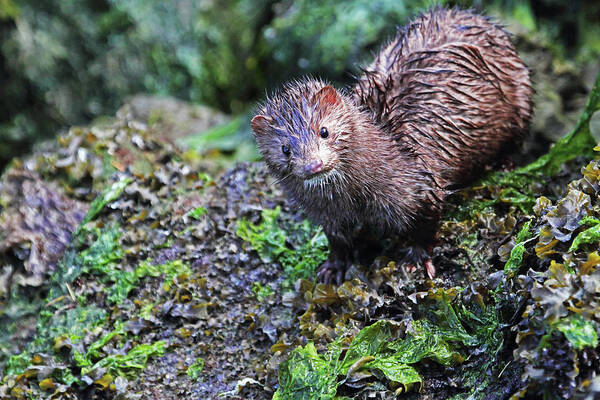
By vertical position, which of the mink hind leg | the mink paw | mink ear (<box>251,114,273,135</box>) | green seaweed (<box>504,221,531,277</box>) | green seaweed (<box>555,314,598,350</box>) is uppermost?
mink ear (<box>251,114,273,135</box>)

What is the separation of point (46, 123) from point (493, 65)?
25.0ft

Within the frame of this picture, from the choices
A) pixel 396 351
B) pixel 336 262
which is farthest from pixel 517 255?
pixel 336 262

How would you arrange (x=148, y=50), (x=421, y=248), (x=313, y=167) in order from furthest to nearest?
1. (x=148, y=50)
2. (x=421, y=248)
3. (x=313, y=167)

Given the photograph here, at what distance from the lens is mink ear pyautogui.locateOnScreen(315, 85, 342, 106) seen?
13.1 ft

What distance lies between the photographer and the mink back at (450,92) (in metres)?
4.42

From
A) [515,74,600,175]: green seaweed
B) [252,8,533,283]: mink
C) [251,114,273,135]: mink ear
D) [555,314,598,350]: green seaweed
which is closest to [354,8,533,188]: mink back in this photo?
[252,8,533,283]: mink

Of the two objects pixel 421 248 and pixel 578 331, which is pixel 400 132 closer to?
pixel 421 248

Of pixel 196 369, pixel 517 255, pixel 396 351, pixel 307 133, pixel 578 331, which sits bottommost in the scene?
pixel 578 331

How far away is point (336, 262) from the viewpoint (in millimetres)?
4621

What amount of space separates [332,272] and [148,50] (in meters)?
6.33

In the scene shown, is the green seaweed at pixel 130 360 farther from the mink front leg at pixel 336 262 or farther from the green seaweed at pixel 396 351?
the mink front leg at pixel 336 262

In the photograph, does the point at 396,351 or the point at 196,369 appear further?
the point at 196,369

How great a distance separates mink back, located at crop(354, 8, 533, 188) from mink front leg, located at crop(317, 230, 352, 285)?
0.88 meters

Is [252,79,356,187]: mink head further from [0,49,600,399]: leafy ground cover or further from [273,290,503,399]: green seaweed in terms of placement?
[273,290,503,399]: green seaweed
